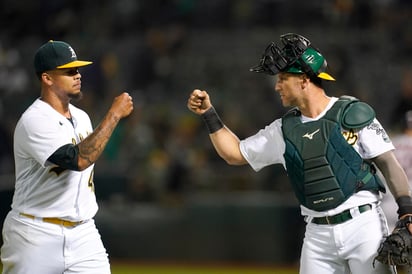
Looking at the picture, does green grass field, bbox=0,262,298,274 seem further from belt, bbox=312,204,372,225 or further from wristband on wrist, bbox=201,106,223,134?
belt, bbox=312,204,372,225

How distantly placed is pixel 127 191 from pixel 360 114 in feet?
24.2

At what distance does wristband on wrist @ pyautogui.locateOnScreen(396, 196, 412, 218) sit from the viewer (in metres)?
5.57

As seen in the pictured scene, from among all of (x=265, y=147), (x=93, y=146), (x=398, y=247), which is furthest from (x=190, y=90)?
(x=398, y=247)

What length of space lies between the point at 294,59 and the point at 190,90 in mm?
9214

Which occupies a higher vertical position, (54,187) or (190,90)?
(190,90)

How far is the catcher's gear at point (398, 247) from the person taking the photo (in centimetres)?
541

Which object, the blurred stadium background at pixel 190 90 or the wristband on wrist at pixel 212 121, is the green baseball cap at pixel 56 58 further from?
the blurred stadium background at pixel 190 90

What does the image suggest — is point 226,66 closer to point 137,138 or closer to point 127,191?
point 137,138

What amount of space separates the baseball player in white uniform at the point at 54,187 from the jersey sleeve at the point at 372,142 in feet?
4.81

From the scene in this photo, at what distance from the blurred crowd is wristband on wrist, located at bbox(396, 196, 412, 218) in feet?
22.5

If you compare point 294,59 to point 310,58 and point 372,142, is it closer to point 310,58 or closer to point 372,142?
point 310,58

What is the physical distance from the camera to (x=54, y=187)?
19.6ft

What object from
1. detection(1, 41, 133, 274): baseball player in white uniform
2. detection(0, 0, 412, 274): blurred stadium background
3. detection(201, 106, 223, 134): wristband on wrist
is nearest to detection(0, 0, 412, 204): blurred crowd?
detection(0, 0, 412, 274): blurred stadium background

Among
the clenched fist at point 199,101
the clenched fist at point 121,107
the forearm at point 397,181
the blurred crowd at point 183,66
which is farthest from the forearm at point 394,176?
the blurred crowd at point 183,66
